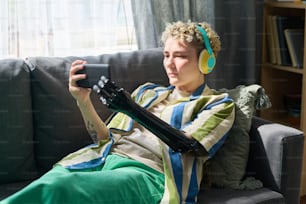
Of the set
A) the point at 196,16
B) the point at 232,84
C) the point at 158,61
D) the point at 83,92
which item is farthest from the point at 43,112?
the point at 232,84

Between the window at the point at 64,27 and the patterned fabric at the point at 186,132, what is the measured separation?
531 millimetres

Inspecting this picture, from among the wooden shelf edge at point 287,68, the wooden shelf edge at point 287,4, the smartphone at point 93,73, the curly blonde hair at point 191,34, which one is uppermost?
the wooden shelf edge at point 287,4

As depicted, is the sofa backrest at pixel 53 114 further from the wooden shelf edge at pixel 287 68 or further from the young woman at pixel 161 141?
the wooden shelf edge at pixel 287 68

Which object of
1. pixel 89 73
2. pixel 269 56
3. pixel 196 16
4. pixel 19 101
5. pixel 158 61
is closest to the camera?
pixel 89 73

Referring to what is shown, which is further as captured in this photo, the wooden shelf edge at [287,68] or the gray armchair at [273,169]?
the wooden shelf edge at [287,68]

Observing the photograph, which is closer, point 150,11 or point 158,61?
point 158,61

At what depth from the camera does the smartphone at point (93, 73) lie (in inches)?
63.6

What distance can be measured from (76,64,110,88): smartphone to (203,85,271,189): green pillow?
491mm

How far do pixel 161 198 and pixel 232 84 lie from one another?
1.22 meters

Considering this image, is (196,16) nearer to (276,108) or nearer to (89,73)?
(276,108)

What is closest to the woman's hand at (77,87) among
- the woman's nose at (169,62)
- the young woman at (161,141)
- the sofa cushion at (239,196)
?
the young woman at (161,141)

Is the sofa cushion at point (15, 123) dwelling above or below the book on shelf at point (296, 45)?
below

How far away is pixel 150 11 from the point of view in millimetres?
2338

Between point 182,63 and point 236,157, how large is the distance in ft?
1.20
